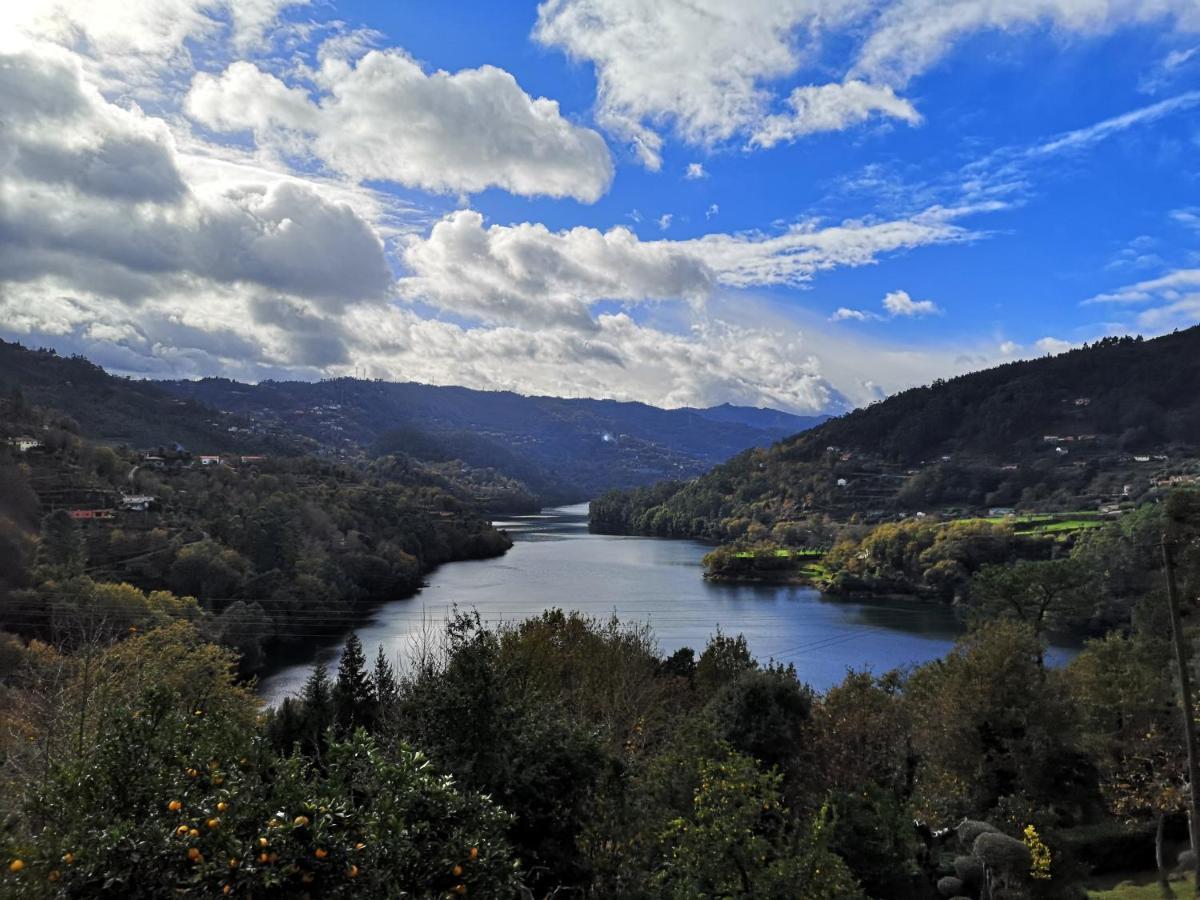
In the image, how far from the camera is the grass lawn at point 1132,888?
13156 mm

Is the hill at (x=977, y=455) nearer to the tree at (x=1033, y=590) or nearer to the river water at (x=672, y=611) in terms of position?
the river water at (x=672, y=611)

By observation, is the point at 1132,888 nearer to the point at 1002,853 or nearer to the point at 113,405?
the point at 1002,853

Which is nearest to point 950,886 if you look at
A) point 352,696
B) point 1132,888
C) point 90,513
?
point 1132,888

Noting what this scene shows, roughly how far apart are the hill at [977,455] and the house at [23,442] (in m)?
78.1

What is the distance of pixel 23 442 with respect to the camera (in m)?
63.4

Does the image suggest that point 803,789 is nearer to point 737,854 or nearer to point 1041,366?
point 737,854

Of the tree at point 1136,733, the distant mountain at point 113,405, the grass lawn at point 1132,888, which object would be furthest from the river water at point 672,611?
the distant mountain at point 113,405

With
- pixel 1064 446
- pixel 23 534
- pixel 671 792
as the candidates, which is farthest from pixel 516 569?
pixel 1064 446

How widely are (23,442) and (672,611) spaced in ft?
186

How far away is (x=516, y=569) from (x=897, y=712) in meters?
57.1

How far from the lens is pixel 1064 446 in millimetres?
105875

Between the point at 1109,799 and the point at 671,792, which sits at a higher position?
the point at 671,792

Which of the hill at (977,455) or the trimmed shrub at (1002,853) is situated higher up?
the hill at (977,455)

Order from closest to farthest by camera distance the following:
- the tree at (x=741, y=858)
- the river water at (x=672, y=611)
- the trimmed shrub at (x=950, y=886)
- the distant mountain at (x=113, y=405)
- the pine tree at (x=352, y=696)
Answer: the tree at (x=741, y=858) < the trimmed shrub at (x=950, y=886) < the pine tree at (x=352, y=696) < the river water at (x=672, y=611) < the distant mountain at (x=113, y=405)
